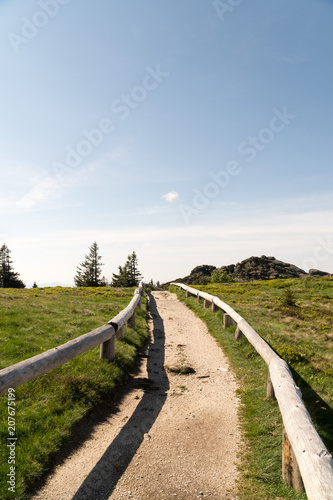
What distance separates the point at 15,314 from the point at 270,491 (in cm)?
1074

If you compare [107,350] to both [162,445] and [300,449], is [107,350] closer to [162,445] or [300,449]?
[162,445]

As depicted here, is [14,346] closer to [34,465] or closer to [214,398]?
[34,465]

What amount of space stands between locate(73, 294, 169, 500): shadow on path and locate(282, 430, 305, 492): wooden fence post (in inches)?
86.7

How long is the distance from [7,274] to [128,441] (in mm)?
64961

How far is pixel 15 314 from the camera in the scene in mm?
11352

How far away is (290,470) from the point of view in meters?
3.59

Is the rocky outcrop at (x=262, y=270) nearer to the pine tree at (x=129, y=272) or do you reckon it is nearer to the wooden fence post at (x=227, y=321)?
the pine tree at (x=129, y=272)

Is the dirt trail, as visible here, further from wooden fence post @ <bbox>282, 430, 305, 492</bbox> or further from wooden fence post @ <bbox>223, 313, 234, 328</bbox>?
wooden fence post @ <bbox>223, 313, 234, 328</bbox>

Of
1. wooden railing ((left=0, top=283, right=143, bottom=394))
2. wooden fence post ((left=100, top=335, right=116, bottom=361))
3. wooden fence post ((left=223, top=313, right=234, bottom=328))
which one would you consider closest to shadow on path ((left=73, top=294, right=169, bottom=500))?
wooden fence post ((left=100, top=335, right=116, bottom=361))

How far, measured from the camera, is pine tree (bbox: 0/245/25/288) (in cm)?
6022

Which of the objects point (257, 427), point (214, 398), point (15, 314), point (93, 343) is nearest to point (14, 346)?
point (93, 343)

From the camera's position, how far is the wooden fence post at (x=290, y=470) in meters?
3.41

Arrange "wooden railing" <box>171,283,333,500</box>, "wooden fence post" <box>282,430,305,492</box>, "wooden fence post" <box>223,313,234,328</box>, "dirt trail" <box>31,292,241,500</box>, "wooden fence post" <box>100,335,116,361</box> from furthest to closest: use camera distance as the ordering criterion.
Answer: "wooden fence post" <box>223,313,234,328</box>
"wooden fence post" <box>100,335,116,361</box>
"dirt trail" <box>31,292,241,500</box>
"wooden fence post" <box>282,430,305,492</box>
"wooden railing" <box>171,283,333,500</box>

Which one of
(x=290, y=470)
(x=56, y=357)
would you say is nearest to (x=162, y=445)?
(x=290, y=470)
